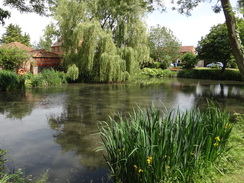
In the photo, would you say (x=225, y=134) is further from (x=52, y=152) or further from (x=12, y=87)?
(x=12, y=87)

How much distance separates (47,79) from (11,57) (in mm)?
3720

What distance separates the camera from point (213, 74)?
95.9 ft

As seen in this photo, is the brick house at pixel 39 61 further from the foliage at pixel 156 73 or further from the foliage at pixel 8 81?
the foliage at pixel 156 73

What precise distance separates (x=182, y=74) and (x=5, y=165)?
1221 inches

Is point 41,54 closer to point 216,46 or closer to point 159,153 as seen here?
point 216,46

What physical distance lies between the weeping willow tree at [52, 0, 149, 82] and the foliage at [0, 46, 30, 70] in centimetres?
399

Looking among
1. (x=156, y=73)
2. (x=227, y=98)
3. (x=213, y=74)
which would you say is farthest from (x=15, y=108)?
(x=156, y=73)

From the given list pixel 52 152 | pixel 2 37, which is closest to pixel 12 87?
pixel 52 152

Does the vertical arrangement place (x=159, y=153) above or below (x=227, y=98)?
above

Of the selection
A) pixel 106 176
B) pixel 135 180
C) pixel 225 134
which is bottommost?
pixel 106 176

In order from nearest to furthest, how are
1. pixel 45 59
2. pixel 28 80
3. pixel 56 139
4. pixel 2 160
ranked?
1. pixel 2 160
2. pixel 56 139
3. pixel 28 80
4. pixel 45 59

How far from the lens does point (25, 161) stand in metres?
4.40

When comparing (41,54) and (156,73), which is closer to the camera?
(41,54)

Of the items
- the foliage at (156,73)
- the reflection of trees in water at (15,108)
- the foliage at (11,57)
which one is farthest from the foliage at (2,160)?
the foliage at (156,73)
